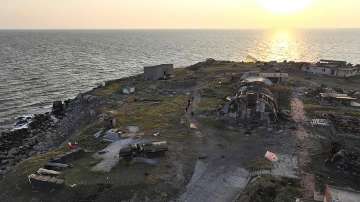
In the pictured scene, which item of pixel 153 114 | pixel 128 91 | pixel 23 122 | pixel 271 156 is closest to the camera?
pixel 271 156

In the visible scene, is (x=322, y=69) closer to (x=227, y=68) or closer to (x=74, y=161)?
(x=227, y=68)

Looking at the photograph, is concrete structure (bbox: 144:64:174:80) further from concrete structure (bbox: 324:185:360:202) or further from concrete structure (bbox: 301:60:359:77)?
concrete structure (bbox: 324:185:360:202)

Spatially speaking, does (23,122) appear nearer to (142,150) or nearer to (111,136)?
(111,136)

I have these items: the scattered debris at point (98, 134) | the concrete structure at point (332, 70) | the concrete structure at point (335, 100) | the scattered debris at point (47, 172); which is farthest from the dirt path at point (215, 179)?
the concrete structure at point (332, 70)

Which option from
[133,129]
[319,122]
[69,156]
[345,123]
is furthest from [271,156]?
[69,156]

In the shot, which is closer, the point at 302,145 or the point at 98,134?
the point at 302,145

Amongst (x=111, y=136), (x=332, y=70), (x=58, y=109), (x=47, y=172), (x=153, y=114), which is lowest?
(x=58, y=109)

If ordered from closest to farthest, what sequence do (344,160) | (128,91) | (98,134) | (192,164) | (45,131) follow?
(344,160) → (192,164) → (98,134) → (45,131) → (128,91)
